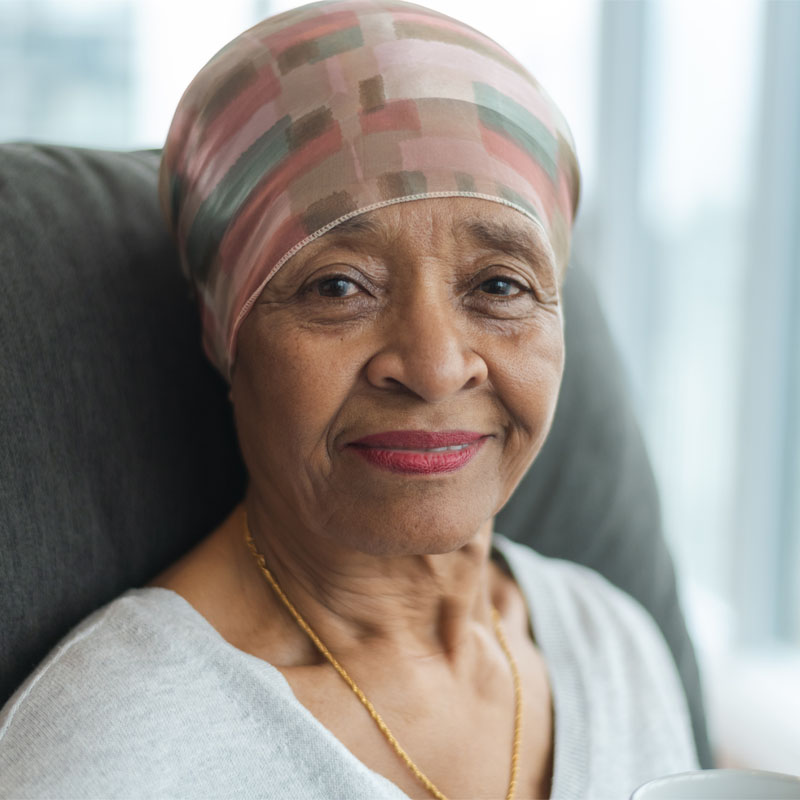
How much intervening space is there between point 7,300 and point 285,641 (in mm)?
525

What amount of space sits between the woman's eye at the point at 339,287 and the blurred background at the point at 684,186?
2.28 metres

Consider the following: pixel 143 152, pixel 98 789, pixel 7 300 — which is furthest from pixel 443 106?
pixel 98 789

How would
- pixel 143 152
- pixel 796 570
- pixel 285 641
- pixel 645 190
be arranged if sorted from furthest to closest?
pixel 645 190 → pixel 796 570 → pixel 143 152 → pixel 285 641

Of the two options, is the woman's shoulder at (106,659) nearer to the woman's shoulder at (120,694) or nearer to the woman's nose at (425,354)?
the woman's shoulder at (120,694)

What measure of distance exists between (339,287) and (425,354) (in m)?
0.13

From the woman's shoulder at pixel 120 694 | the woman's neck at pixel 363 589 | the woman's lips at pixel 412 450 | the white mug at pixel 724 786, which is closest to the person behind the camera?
the white mug at pixel 724 786

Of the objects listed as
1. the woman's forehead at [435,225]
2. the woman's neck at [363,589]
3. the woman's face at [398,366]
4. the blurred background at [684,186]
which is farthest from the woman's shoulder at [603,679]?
the blurred background at [684,186]

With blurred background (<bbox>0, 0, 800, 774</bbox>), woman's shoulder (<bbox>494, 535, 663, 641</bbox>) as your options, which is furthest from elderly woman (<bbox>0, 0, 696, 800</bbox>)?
blurred background (<bbox>0, 0, 800, 774</bbox>)

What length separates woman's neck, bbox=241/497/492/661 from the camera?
1.19 meters

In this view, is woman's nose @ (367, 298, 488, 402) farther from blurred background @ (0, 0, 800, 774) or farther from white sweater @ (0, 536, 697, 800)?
blurred background @ (0, 0, 800, 774)

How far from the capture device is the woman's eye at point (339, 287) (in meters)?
1.06

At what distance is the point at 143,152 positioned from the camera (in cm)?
153

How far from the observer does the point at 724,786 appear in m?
0.81

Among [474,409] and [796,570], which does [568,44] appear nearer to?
[796,570]
